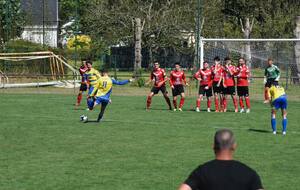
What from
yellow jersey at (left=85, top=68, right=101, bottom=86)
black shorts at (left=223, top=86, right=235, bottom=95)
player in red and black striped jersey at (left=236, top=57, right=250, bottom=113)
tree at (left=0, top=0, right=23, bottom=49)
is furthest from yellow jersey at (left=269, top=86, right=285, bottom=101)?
→ tree at (left=0, top=0, right=23, bottom=49)

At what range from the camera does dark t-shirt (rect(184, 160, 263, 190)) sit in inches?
226

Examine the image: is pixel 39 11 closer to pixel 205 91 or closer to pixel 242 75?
pixel 205 91

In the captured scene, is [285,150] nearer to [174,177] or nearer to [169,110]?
[174,177]

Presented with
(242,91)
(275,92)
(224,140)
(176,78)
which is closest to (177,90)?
(176,78)

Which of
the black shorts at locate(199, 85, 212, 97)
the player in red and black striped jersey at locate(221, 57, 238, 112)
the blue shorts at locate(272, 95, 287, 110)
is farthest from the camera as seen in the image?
the black shorts at locate(199, 85, 212, 97)

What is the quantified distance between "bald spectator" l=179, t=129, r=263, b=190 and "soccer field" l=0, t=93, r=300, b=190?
598 cm

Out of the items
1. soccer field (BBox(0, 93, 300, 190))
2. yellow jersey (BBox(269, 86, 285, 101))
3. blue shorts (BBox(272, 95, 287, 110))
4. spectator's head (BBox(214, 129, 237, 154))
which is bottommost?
soccer field (BBox(0, 93, 300, 190))

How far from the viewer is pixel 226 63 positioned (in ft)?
89.4

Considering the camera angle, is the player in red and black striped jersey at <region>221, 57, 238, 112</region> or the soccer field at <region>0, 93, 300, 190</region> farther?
the player in red and black striped jersey at <region>221, 57, 238, 112</region>

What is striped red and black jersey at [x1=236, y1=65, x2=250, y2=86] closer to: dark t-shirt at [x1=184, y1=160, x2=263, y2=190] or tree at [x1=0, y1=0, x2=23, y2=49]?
dark t-shirt at [x1=184, y1=160, x2=263, y2=190]

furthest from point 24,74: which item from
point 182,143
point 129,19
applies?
point 182,143

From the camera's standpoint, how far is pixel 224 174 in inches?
226

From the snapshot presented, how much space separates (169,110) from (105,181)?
1551cm

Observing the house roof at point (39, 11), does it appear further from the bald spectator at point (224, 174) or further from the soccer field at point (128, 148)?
the bald spectator at point (224, 174)
